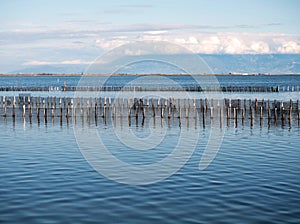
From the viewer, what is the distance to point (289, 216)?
47.0 ft

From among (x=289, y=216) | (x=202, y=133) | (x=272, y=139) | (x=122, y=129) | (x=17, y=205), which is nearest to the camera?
(x=289, y=216)

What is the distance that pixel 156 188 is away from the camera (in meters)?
17.9

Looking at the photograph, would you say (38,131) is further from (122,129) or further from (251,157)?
(251,157)

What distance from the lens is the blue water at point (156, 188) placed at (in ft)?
47.4

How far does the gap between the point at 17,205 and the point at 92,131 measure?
67.8ft

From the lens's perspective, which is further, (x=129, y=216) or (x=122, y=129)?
(x=122, y=129)

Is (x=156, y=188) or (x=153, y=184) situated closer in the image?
(x=156, y=188)

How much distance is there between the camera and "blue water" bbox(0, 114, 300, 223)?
47.4 feet

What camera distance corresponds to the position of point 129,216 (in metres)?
14.4

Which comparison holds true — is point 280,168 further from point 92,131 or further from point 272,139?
point 92,131

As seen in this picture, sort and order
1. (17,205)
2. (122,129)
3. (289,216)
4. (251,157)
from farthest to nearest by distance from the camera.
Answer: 1. (122,129)
2. (251,157)
3. (17,205)
4. (289,216)

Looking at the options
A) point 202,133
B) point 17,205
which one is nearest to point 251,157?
Result: point 202,133

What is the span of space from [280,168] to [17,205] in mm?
11812

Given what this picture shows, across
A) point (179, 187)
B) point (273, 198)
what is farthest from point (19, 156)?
point (273, 198)
